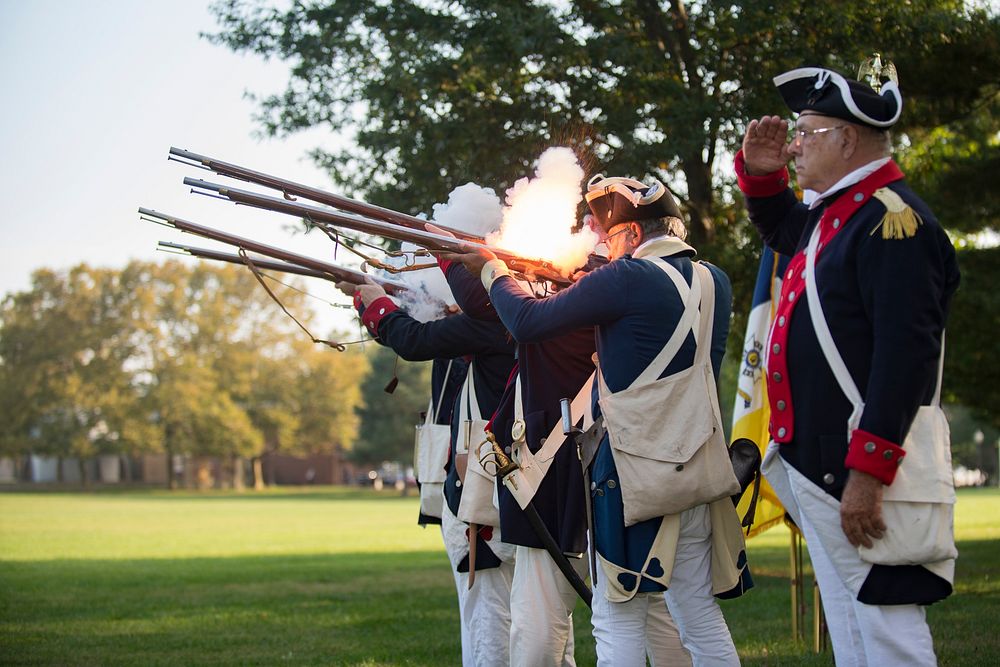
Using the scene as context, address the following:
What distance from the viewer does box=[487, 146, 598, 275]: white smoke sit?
505cm

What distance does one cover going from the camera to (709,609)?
4.20 m

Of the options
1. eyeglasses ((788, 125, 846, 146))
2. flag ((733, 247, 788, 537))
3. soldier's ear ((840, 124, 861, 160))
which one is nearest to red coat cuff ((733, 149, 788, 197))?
eyeglasses ((788, 125, 846, 146))

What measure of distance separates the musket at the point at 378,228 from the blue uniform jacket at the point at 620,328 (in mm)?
725

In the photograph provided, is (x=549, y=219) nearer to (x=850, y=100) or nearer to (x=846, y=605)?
(x=850, y=100)

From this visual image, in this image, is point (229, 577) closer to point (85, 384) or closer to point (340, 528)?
point (340, 528)

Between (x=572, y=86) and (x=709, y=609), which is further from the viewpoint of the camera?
(x=572, y=86)

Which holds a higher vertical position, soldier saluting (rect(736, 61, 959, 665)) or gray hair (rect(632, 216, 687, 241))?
gray hair (rect(632, 216, 687, 241))

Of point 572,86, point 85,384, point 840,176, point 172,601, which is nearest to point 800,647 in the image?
point 840,176

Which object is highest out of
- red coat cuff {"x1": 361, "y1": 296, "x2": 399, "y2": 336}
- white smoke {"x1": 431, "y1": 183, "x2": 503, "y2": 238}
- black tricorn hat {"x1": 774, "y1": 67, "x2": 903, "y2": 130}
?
white smoke {"x1": 431, "y1": 183, "x2": 503, "y2": 238}

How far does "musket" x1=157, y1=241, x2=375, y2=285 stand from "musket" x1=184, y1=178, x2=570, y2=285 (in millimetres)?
581

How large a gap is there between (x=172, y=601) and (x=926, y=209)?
10.7 metres

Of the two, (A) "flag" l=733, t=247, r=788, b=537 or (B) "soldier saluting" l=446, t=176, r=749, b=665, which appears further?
(A) "flag" l=733, t=247, r=788, b=537

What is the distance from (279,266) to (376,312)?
110 cm

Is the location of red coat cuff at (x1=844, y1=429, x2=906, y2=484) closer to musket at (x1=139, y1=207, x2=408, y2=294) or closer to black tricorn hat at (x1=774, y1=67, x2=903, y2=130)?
black tricorn hat at (x1=774, y1=67, x2=903, y2=130)
